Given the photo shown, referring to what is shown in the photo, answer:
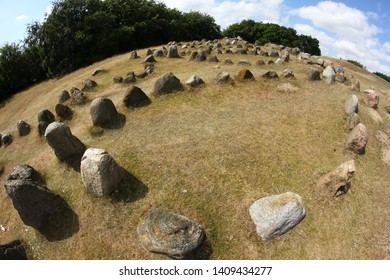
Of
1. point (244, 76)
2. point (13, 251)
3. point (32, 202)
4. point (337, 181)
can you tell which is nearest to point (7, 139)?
point (32, 202)

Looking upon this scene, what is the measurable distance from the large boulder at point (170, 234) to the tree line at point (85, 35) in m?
31.8

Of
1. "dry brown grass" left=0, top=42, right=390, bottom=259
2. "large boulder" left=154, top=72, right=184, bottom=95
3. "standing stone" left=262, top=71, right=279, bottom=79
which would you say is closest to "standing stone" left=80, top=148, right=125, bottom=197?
"dry brown grass" left=0, top=42, right=390, bottom=259

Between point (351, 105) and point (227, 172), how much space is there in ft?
32.9

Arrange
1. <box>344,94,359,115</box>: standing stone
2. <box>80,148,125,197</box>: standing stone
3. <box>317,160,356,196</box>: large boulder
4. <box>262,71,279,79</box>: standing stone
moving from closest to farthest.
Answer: <box>80,148,125,197</box>: standing stone, <box>317,160,356,196</box>: large boulder, <box>344,94,359,115</box>: standing stone, <box>262,71,279,79</box>: standing stone

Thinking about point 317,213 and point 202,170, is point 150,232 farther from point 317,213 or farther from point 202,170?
point 317,213

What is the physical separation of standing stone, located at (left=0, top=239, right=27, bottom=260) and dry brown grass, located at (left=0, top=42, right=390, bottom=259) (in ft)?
1.22

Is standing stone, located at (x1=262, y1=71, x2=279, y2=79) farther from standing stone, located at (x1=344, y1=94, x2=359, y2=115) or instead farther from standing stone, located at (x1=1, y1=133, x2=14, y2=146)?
standing stone, located at (x1=1, y1=133, x2=14, y2=146)

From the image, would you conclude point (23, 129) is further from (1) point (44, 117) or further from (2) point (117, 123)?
(2) point (117, 123)

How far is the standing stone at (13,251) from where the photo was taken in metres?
11.4

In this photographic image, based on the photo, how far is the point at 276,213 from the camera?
11867mm

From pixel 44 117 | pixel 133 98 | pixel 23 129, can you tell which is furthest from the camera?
pixel 23 129

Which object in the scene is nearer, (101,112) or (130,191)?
(130,191)

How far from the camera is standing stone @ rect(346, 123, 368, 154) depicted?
15.8 m
